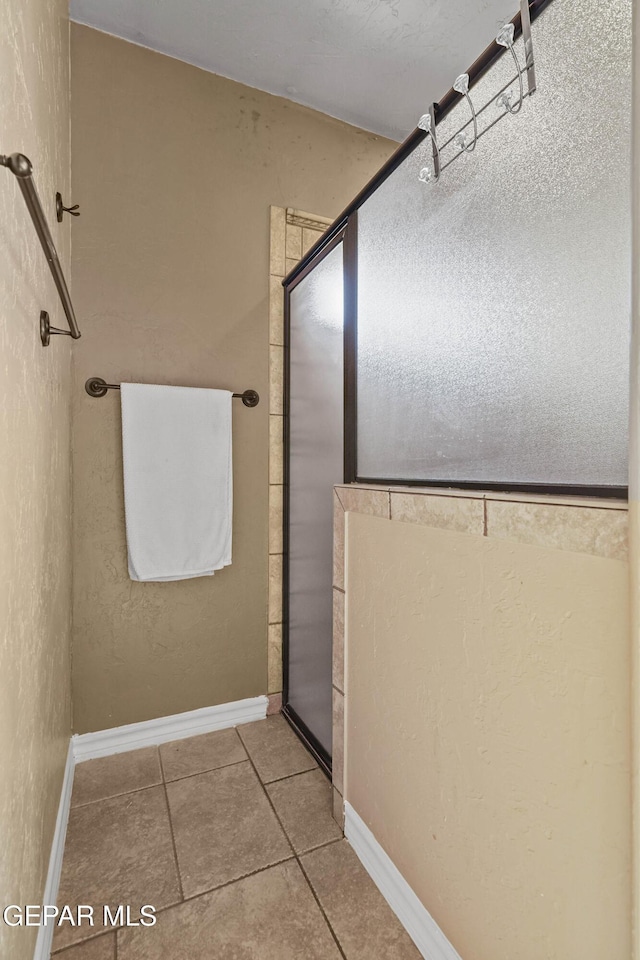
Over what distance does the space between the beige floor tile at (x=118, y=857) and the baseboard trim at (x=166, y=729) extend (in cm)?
25

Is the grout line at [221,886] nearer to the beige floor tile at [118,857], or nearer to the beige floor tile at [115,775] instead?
the beige floor tile at [118,857]

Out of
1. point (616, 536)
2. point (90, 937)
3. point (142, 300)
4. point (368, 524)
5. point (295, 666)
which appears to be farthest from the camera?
point (295, 666)

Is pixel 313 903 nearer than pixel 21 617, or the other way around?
pixel 21 617

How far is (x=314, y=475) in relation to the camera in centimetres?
169

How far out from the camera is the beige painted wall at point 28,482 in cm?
65

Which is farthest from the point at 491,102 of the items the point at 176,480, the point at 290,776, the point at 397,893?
the point at 290,776

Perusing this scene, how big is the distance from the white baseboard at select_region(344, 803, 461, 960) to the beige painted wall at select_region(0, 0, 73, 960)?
0.74m

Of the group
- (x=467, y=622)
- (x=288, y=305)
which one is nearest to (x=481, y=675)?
(x=467, y=622)

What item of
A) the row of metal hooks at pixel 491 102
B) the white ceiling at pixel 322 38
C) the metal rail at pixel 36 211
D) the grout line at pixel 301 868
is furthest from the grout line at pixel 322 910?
the white ceiling at pixel 322 38

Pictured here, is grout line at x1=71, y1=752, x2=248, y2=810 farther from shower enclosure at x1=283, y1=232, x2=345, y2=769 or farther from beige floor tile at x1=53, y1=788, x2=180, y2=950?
shower enclosure at x1=283, y1=232, x2=345, y2=769

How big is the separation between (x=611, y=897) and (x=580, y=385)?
0.70 meters

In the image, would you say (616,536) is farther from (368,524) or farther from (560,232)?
(368,524)

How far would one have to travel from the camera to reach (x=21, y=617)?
30.2 inches

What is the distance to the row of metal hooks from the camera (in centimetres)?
76
